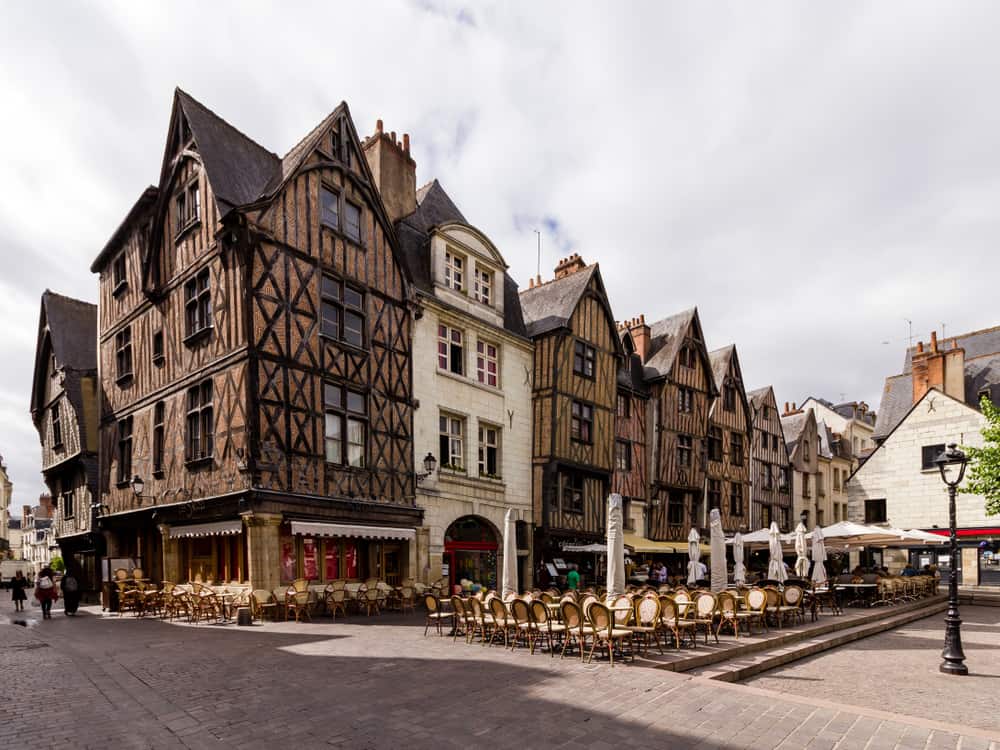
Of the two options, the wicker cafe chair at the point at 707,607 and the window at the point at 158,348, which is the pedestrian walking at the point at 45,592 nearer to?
the window at the point at 158,348

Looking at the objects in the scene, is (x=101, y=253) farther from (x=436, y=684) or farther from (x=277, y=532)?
(x=436, y=684)

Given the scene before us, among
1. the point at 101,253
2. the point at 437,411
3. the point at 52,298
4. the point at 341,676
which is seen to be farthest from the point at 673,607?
the point at 52,298

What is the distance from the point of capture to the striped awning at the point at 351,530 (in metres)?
13.0

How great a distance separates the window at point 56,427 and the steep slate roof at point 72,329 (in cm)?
205

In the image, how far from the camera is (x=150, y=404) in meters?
16.5

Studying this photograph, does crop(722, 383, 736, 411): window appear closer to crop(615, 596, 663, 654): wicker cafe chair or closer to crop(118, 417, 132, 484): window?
crop(615, 596, 663, 654): wicker cafe chair

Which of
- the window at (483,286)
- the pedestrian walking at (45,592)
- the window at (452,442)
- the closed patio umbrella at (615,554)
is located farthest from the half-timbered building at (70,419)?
the closed patio umbrella at (615,554)

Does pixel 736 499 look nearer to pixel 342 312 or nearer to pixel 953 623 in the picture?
pixel 342 312

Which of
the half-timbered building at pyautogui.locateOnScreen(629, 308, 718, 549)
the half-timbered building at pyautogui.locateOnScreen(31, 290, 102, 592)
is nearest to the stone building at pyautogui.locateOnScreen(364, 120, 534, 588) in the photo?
the half-timbered building at pyautogui.locateOnScreen(629, 308, 718, 549)

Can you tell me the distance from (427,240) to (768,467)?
2257cm

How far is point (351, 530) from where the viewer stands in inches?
548

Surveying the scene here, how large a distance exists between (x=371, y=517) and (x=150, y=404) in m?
6.70

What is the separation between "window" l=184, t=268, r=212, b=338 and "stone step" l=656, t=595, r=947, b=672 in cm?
1147

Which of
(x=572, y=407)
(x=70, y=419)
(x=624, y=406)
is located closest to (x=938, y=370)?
(x=624, y=406)
